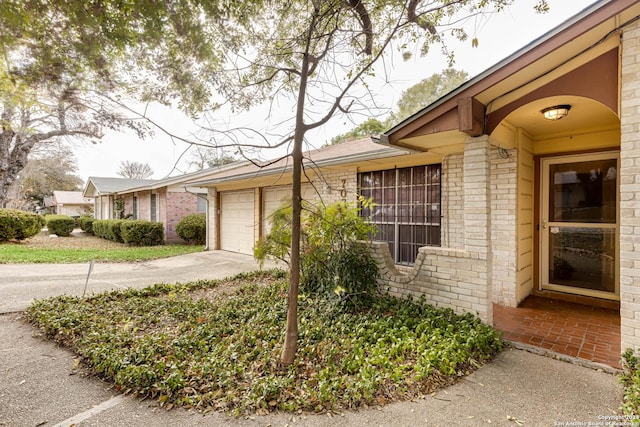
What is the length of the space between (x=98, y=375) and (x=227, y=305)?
6.61 feet

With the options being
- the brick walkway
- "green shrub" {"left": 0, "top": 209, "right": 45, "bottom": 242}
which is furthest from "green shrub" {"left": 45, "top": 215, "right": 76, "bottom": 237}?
the brick walkway

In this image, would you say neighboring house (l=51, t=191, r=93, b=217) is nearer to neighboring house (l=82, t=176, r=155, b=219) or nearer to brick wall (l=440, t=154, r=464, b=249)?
neighboring house (l=82, t=176, r=155, b=219)

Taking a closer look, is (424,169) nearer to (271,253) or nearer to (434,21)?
(434,21)

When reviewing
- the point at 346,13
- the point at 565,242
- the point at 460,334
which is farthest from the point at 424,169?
the point at 460,334

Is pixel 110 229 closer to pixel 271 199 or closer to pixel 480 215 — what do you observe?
pixel 271 199

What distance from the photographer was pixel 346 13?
4625 millimetres

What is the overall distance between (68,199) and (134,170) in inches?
336

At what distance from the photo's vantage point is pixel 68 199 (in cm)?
3962

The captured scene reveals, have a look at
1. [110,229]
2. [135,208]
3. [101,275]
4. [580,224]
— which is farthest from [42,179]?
[580,224]

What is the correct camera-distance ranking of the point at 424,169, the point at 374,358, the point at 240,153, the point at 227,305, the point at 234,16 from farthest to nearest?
the point at 424,169 < the point at 227,305 < the point at 234,16 < the point at 240,153 < the point at 374,358

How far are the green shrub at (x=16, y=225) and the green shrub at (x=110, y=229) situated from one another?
2717 mm

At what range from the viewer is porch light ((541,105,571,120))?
3.91m

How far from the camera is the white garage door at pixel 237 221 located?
10617 mm

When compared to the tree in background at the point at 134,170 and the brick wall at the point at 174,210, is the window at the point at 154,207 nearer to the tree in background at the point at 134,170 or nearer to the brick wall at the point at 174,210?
the brick wall at the point at 174,210
